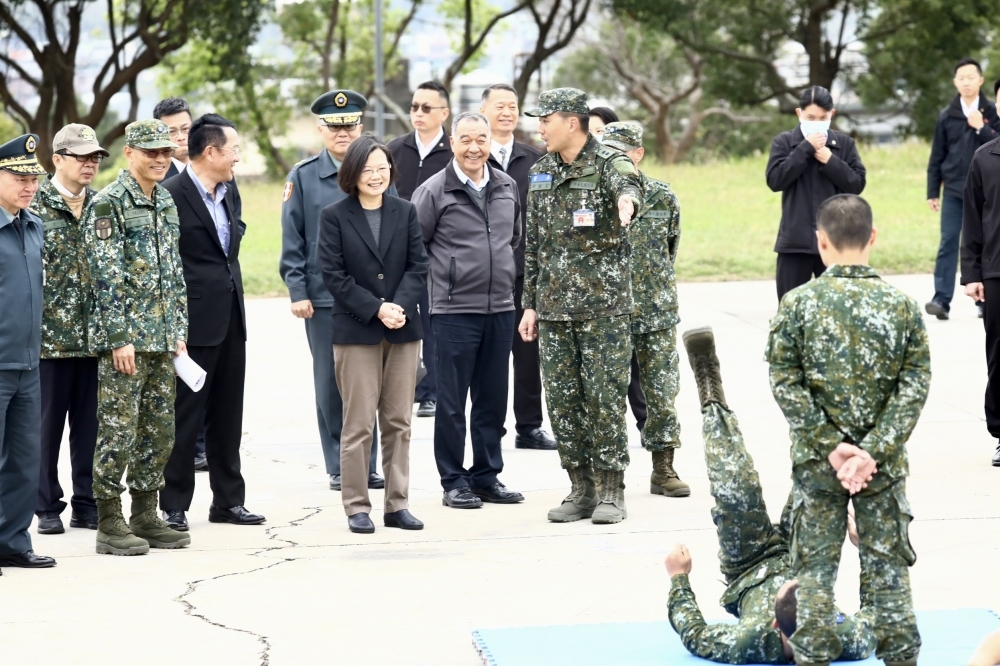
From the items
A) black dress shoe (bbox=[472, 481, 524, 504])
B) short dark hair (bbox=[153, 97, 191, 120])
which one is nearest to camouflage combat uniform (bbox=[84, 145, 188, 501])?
black dress shoe (bbox=[472, 481, 524, 504])

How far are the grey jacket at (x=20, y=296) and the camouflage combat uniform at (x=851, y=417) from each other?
11.0 feet

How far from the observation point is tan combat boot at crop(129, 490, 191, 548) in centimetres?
641

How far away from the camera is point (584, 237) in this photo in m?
6.65

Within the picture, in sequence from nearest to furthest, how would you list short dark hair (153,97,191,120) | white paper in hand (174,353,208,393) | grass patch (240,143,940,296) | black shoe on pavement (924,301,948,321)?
white paper in hand (174,353,208,393) → short dark hair (153,97,191,120) → black shoe on pavement (924,301,948,321) → grass patch (240,143,940,296)

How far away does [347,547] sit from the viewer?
6.35 meters

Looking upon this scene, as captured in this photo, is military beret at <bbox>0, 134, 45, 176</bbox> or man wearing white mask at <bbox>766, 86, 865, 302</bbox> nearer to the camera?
military beret at <bbox>0, 134, 45, 176</bbox>

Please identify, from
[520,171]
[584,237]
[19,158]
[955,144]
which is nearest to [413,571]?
[584,237]

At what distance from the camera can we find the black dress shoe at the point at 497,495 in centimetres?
721

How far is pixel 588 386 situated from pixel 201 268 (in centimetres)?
198

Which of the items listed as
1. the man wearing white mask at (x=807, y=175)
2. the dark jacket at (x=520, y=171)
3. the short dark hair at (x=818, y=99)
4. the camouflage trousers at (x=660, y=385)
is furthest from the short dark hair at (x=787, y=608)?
the short dark hair at (x=818, y=99)

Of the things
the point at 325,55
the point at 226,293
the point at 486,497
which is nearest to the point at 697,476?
the point at 486,497

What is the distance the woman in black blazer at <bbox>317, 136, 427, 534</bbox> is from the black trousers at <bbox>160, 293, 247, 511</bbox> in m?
0.59

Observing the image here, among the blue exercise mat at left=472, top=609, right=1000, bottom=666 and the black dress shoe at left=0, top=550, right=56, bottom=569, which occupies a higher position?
the blue exercise mat at left=472, top=609, right=1000, bottom=666

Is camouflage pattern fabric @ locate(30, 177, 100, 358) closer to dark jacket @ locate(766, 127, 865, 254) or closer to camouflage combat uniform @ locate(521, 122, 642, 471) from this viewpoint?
camouflage combat uniform @ locate(521, 122, 642, 471)
